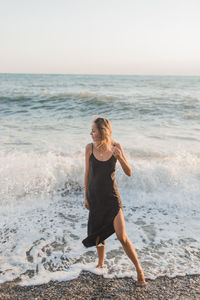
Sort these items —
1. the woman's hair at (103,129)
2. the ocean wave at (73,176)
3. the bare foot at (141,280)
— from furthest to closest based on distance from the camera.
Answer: the ocean wave at (73,176) → the bare foot at (141,280) → the woman's hair at (103,129)

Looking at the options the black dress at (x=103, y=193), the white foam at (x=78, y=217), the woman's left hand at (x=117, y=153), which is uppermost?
the woman's left hand at (x=117, y=153)

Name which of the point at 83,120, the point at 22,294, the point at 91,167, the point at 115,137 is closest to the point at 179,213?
the point at 91,167

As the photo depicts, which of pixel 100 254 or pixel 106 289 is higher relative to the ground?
pixel 100 254

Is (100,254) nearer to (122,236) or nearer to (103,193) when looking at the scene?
(122,236)

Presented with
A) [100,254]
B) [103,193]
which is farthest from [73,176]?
[103,193]

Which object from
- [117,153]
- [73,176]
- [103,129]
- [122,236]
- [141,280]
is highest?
[103,129]

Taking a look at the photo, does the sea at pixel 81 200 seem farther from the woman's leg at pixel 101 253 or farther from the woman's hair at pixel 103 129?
the woman's hair at pixel 103 129

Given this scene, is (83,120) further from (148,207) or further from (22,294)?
(22,294)

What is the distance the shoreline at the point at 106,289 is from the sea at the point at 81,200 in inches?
4.3

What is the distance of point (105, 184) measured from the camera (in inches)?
119

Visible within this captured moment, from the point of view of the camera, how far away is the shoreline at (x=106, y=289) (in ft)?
9.84

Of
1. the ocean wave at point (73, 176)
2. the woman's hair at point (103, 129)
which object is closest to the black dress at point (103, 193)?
the woman's hair at point (103, 129)

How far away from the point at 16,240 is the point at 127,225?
1855 millimetres

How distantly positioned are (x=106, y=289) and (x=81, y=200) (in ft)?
9.23
